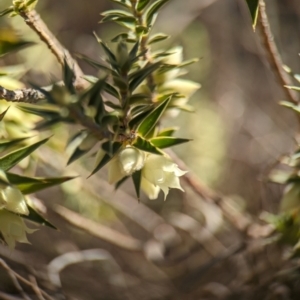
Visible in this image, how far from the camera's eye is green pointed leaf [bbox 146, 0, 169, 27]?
59cm

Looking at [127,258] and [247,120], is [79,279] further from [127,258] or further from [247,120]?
[247,120]

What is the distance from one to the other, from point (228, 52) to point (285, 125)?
37 centimetres

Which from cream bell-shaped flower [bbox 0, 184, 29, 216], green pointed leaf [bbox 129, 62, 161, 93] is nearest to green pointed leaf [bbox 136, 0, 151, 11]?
green pointed leaf [bbox 129, 62, 161, 93]

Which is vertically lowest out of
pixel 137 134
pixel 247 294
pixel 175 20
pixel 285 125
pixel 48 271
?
pixel 285 125

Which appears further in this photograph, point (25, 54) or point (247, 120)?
point (247, 120)

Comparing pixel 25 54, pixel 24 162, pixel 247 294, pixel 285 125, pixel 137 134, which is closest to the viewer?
pixel 137 134

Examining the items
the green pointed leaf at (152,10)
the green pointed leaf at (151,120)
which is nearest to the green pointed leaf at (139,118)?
the green pointed leaf at (151,120)

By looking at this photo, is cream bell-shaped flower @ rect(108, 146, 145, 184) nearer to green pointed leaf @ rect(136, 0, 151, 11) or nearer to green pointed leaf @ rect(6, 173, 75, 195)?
green pointed leaf @ rect(6, 173, 75, 195)

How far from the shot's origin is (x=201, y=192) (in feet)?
2.95

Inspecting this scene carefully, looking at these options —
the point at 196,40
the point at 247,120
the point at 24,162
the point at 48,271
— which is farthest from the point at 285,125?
the point at 24,162

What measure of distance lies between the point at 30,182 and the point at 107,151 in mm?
110

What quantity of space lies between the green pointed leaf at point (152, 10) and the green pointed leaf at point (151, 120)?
0.42 ft

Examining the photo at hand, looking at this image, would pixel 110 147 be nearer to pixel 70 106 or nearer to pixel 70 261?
pixel 70 106

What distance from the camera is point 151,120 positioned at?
539 mm
